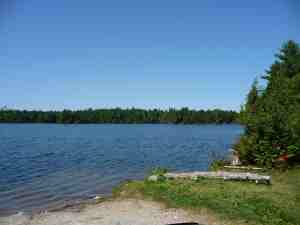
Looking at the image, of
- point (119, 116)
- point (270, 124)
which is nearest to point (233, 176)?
point (270, 124)

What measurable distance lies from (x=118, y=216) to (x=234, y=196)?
409 centimetres

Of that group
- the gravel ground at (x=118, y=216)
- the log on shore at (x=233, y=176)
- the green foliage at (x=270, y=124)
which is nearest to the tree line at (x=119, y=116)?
the green foliage at (x=270, y=124)

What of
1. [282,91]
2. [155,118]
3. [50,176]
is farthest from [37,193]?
[155,118]

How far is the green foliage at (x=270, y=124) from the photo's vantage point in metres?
20.1

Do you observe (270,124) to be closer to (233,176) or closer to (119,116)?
(233,176)

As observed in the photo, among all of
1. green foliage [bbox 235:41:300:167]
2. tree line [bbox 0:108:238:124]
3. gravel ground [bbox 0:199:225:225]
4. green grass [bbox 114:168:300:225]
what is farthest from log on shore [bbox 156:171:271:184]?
tree line [bbox 0:108:238:124]

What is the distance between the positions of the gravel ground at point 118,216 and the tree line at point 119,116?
6196 inches

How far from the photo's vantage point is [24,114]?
573 feet

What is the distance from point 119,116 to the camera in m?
177

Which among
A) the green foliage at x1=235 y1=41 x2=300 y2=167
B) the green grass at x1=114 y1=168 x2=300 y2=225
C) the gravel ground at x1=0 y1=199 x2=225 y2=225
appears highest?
the green foliage at x1=235 y1=41 x2=300 y2=167

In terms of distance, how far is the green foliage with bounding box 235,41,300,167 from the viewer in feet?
66.0

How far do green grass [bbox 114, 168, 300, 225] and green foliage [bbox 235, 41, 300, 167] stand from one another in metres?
4.09

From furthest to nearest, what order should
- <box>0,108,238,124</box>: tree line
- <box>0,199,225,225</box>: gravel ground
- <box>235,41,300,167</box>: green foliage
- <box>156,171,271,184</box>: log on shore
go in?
<box>0,108,238,124</box>: tree line, <box>235,41,300,167</box>: green foliage, <box>156,171,271,184</box>: log on shore, <box>0,199,225,225</box>: gravel ground

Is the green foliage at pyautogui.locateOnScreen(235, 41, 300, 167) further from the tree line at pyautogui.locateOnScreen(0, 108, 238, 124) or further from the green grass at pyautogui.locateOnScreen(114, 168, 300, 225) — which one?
the tree line at pyautogui.locateOnScreen(0, 108, 238, 124)
